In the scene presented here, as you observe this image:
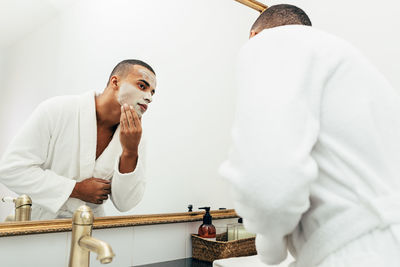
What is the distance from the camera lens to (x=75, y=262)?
788 mm

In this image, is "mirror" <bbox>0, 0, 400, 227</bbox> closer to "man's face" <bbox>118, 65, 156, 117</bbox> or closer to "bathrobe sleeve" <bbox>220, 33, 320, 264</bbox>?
"man's face" <bbox>118, 65, 156, 117</bbox>

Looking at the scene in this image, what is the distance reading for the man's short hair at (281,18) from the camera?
2.69ft

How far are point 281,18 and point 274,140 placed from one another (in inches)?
18.7

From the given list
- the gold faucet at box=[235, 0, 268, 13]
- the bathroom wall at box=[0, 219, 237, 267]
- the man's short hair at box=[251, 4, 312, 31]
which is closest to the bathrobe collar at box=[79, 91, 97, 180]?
the bathroom wall at box=[0, 219, 237, 267]

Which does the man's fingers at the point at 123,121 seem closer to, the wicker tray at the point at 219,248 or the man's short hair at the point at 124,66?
the man's short hair at the point at 124,66

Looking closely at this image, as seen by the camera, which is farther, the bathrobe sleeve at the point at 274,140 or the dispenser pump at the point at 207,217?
the dispenser pump at the point at 207,217

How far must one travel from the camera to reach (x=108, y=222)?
1113 millimetres

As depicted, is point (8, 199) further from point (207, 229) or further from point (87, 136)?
point (207, 229)

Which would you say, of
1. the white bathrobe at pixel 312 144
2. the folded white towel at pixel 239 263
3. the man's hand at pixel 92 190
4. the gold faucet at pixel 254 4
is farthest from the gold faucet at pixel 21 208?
the gold faucet at pixel 254 4

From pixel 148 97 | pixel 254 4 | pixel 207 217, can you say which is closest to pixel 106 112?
pixel 148 97

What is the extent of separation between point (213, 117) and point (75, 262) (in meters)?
0.90

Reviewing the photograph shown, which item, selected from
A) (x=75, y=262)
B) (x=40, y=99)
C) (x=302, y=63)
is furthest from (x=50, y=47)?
(x=302, y=63)

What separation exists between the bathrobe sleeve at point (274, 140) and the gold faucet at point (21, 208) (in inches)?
28.6

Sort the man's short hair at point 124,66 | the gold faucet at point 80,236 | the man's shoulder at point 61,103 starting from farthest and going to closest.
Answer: the man's short hair at point 124,66, the man's shoulder at point 61,103, the gold faucet at point 80,236
